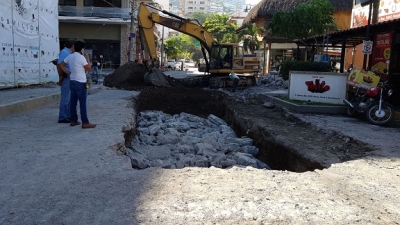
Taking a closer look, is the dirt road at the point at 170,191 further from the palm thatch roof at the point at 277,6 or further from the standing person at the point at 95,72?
the palm thatch roof at the point at 277,6

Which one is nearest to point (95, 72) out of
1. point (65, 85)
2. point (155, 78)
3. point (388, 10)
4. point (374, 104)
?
point (155, 78)

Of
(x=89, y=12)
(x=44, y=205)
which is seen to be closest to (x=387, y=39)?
(x=44, y=205)

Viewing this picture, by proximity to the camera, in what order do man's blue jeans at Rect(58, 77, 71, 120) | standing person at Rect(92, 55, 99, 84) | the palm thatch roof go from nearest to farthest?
man's blue jeans at Rect(58, 77, 71, 120) → standing person at Rect(92, 55, 99, 84) → the palm thatch roof

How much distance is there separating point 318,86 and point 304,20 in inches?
283

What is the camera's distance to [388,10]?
16500mm

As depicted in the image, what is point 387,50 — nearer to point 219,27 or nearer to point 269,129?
point 269,129

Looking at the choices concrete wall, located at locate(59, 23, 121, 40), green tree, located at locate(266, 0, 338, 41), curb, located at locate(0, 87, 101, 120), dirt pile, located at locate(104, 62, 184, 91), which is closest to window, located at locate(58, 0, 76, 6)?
concrete wall, located at locate(59, 23, 121, 40)

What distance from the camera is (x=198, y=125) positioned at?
12844 mm

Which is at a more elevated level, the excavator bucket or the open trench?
the excavator bucket

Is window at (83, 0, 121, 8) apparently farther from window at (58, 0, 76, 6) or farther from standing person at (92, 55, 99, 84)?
standing person at (92, 55, 99, 84)

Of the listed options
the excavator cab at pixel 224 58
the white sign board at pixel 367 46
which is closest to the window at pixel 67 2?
the excavator cab at pixel 224 58

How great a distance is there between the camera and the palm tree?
1444 inches

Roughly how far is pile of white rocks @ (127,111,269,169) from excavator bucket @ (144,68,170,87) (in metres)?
5.61

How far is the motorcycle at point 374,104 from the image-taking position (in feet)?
32.8
